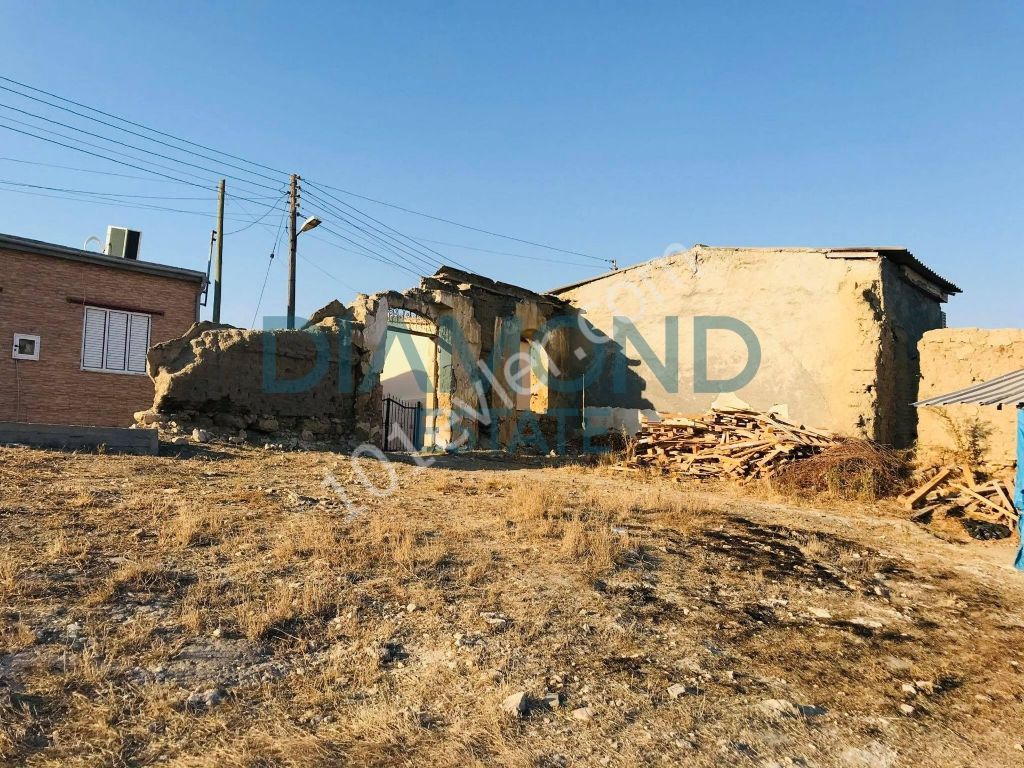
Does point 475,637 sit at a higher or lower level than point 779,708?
higher

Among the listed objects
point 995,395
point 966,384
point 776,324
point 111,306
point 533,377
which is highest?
point 111,306

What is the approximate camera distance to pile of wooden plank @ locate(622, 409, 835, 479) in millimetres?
11125

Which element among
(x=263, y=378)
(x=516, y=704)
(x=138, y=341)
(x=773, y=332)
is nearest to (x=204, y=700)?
(x=516, y=704)

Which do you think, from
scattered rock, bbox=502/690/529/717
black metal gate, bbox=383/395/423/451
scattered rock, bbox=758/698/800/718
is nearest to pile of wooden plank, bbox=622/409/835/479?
black metal gate, bbox=383/395/423/451

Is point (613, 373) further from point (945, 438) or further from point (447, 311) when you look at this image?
point (945, 438)

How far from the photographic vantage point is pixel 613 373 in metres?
16.7

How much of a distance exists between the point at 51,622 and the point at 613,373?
554 inches

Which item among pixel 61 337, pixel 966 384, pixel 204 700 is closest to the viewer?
pixel 204 700

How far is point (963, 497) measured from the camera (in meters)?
8.90

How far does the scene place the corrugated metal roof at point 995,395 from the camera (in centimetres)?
628

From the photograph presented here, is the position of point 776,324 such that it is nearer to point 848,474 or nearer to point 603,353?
point 603,353

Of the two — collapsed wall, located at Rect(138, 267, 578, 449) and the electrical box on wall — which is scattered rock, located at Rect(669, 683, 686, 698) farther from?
the electrical box on wall

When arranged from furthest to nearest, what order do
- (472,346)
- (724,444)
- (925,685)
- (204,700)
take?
(472,346), (724,444), (925,685), (204,700)

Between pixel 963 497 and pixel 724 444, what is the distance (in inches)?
150
